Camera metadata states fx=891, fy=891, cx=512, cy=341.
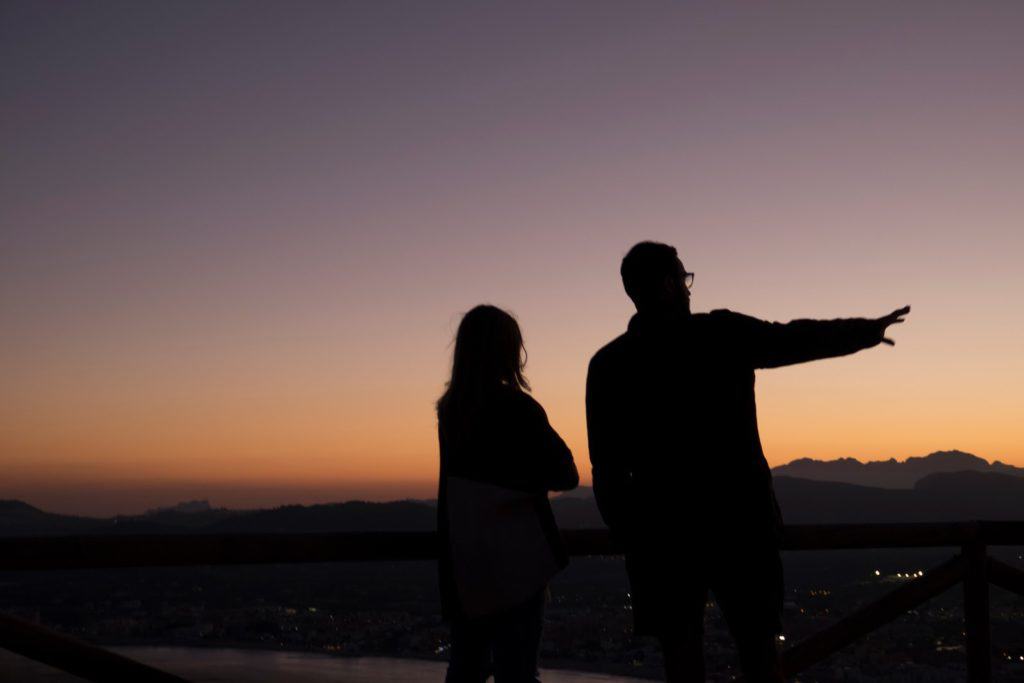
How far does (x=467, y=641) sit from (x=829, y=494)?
242ft

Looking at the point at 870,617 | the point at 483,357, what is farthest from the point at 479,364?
the point at 870,617

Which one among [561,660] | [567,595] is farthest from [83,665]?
[567,595]

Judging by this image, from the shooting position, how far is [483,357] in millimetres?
2768

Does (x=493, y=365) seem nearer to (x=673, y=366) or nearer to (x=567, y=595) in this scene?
(x=673, y=366)

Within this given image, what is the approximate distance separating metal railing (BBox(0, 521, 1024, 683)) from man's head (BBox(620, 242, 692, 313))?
99cm

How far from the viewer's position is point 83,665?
2596 mm

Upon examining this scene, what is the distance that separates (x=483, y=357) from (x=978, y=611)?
3022 mm

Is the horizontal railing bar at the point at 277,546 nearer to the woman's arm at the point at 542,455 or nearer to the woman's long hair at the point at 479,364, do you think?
the woman's arm at the point at 542,455

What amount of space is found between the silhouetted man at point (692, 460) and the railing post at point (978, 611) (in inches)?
88.8

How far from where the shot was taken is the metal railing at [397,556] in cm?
253

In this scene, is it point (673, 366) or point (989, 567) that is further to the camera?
point (989, 567)

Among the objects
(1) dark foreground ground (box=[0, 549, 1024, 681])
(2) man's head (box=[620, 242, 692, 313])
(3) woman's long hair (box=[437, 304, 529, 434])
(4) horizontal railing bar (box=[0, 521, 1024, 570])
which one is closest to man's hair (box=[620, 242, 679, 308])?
(2) man's head (box=[620, 242, 692, 313])

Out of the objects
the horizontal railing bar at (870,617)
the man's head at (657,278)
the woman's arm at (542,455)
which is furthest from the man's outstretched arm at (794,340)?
the horizontal railing bar at (870,617)

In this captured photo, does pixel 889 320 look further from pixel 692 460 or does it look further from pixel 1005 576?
pixel 1005 576
